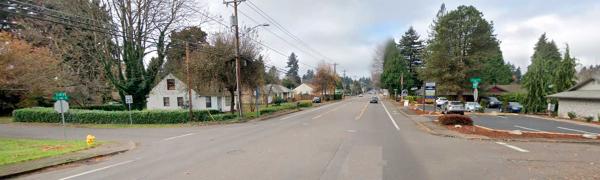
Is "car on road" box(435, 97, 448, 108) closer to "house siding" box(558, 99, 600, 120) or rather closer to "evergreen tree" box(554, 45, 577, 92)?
"evergreen tree" box(554, 45, 577, 92)

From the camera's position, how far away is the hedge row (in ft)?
84.7

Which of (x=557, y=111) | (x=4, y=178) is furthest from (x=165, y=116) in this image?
(x=557, y=111)

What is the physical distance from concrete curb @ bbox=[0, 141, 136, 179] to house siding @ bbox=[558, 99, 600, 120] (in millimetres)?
33325

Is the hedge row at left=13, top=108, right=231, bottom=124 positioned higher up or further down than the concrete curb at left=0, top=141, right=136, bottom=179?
higher up

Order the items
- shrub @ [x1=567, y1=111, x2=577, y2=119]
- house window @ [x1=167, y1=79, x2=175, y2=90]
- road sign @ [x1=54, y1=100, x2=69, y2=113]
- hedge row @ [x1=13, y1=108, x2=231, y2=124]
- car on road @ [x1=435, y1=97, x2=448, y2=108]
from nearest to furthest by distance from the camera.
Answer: road sign @ [x1=54, y1=100, x2=69, y2=113] < hedge row @ [x1=13, y1=108, x2=231, y2=124] < shrub @ [x1=567, y1=111, x2=577, y2=119] < house window @ [x1=167, y1=79, x2=175, y2=90] < car on road @ [x1=435, y1=97, x2=448, y2=108]

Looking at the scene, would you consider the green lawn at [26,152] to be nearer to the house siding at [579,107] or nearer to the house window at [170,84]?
the house window at [170,84]

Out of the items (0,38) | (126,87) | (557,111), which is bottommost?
(557,111)

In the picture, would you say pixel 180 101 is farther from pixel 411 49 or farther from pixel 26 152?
pixel 411 49

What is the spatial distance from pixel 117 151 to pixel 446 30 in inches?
1669

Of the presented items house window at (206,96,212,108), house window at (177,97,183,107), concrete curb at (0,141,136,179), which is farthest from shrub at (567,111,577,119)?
house window at (177,97,183,107)

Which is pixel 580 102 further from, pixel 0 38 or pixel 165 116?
pixel 0 38

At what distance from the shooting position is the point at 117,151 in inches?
505

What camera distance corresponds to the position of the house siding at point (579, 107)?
2771cm

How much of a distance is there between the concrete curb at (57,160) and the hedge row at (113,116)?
11.8m
